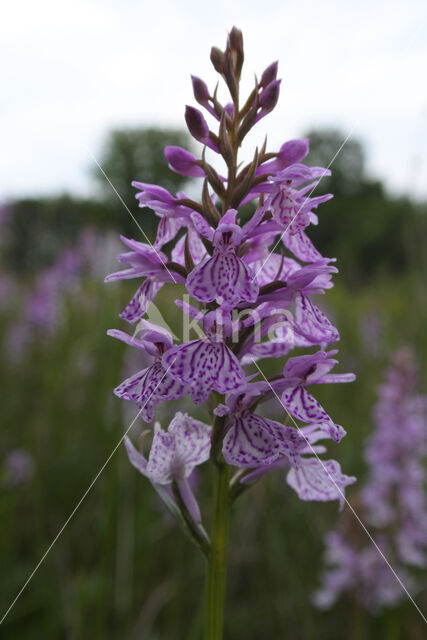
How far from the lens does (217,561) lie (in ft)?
3.51

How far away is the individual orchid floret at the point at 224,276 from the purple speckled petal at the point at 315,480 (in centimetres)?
40

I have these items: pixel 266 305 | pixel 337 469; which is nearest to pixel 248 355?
pixel 266 305

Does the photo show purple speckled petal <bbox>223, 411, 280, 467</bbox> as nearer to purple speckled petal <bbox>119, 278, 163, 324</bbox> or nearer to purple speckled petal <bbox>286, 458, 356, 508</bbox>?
purple speckled petal <bbox>286, 458, 356, 508</bbox>

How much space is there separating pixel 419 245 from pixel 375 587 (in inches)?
92.5

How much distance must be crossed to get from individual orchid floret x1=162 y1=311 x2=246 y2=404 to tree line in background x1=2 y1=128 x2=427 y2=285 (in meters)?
0.28

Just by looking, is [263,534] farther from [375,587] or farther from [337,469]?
[337,469]

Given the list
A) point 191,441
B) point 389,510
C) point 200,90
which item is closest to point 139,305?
point 191,441

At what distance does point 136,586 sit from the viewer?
2.57 meters

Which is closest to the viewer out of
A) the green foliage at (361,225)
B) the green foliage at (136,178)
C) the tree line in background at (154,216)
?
the green foliage at (136,178)

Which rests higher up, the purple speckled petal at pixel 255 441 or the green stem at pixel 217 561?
the purple speckled petal at pixel 255 441

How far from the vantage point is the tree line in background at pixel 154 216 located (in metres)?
2.86

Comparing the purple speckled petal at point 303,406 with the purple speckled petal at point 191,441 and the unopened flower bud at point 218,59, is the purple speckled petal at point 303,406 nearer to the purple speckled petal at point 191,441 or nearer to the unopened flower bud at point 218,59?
the purple speckled petal at point 191,441

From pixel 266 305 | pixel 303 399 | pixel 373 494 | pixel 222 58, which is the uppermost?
pixel 222 58

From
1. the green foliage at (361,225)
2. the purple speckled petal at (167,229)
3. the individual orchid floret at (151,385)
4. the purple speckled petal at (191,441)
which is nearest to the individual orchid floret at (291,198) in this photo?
the purple speckled petal at (167,229)
